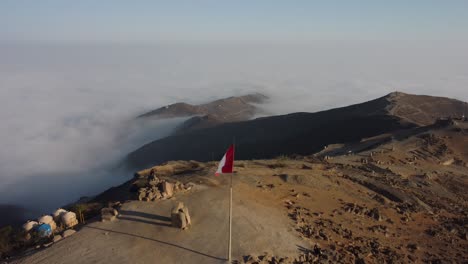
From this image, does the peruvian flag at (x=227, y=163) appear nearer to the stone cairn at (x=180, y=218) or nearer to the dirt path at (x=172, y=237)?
the dirt path at (x=172, y=237)

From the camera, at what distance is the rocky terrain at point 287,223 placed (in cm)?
1268

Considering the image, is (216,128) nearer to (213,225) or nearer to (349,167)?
(349,167)

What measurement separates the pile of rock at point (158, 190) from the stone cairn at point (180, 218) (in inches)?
76.6

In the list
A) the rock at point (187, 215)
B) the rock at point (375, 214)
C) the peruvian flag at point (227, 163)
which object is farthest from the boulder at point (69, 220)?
the rock at point (375, 214)

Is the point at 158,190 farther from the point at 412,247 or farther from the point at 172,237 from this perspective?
the point at 412,247

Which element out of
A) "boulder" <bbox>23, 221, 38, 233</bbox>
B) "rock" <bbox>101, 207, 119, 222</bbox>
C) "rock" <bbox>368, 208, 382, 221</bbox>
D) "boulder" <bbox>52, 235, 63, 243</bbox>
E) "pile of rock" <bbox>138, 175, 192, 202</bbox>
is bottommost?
"rock" <bbox>368, 208, 382, 221</bbox>

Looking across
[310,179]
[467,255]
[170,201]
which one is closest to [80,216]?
[170,201]

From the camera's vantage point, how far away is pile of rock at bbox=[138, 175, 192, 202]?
15805 millimetres

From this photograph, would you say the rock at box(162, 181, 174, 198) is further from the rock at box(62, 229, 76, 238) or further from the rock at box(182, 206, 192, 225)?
the rock at box(62, 229, 76, 238)

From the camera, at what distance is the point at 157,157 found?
78.1m

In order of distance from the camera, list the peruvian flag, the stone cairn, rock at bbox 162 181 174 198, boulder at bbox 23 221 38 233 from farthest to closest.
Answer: rock at bbox 162 181 174 198
boulder at bbox 23 221 38 233
the stone cairn
the peruvian flag

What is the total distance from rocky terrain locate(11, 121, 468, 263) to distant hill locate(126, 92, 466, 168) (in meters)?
30.5

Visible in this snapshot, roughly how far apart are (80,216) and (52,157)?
104 m

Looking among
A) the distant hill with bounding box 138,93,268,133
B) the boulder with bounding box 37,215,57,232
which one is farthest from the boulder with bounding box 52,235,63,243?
the distant hill with bounding box 138,93,268,133
